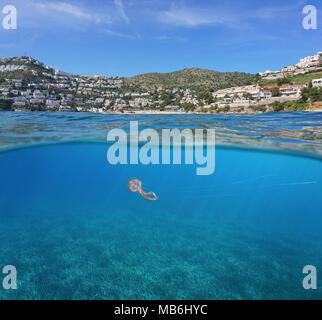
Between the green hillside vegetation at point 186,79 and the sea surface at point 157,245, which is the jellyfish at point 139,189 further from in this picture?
the green hillside vegetation at point 186,79

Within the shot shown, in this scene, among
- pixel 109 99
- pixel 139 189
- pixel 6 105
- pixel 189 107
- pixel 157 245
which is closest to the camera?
pixel 157 245

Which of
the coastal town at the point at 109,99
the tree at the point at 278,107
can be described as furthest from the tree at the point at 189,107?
the tree at the point at 278,107

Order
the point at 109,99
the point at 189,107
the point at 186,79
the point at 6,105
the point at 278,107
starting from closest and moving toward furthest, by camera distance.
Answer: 1. the point at 278,107
2. the point at 6,105
3. the point at 189,107
4. the point at 109,99
5. the point at 186,79

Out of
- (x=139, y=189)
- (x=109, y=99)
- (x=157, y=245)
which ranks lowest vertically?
(x=157, y=245)

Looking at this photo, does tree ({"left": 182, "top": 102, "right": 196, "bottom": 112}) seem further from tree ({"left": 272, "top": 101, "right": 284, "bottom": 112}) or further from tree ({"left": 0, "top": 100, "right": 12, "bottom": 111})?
tree ({"left": 0, "top": 100, "right": 12, "bottom": 111})

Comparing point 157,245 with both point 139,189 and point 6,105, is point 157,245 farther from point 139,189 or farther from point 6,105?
point 6,105

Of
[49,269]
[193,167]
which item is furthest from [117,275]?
[193,167]

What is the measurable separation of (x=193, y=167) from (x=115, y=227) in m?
11.8

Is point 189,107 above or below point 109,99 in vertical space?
→ below

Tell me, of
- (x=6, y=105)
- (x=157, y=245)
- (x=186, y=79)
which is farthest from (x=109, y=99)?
(x=186, y=79)

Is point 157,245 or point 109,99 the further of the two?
point 109,99

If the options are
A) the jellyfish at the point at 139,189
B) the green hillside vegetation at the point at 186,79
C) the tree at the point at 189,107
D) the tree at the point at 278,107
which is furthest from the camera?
the green hillside vegetation at the point at 186,79

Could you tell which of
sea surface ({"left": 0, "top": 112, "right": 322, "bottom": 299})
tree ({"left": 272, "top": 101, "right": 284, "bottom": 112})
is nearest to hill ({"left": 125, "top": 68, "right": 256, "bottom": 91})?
tree ({"left": 272, "top": 101, "right": 284, "bottom": 112})

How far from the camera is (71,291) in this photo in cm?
434
